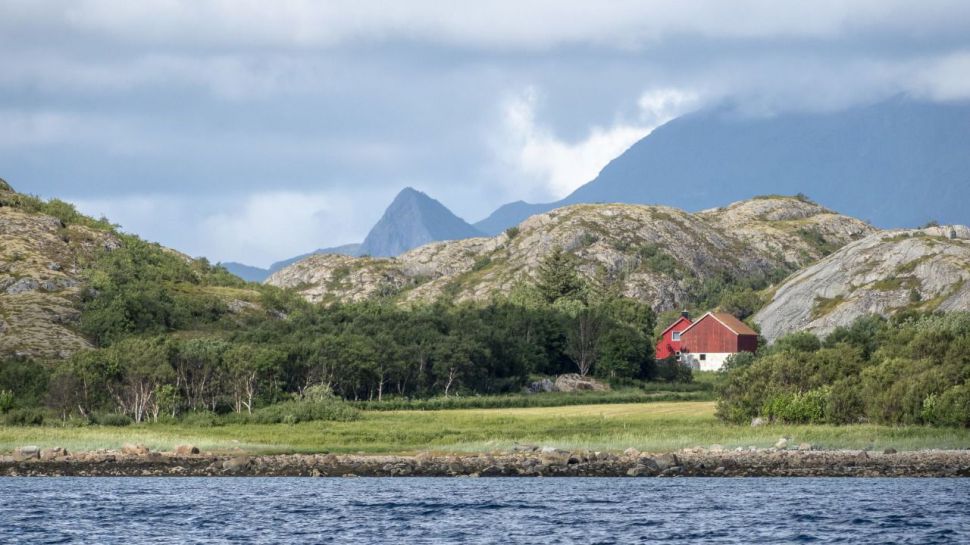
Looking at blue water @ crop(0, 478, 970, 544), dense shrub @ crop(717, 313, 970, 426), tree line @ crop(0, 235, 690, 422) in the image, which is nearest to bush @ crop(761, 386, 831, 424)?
dense shrub @ crop(717, 313, 970, 426)

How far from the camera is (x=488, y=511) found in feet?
186

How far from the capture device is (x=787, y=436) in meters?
81.7

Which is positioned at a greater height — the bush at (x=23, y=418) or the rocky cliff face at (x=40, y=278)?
the rocky cliff face at (x=40, y=278)

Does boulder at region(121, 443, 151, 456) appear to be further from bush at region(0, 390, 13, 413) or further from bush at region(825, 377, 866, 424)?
bush at region(825, 377, 866, 424)

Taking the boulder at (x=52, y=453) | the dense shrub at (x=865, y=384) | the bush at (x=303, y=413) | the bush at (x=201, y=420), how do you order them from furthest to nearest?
the bush at (x=303, y=413)
the bush at (x=201, y=420)
the dense shrub at (x=865, y=384)
the boulder at (x=52, y=453)

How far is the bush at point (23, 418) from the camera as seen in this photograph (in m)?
97.0

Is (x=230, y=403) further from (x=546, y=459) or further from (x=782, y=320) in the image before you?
(x=782, y=320)

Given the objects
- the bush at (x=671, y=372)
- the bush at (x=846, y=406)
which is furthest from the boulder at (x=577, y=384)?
the bush at (x=846, y=406)

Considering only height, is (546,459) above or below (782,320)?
below

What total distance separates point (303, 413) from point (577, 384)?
1986 inches

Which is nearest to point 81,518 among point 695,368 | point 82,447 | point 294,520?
point 294,520

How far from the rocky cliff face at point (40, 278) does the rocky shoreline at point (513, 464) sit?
2221 inches

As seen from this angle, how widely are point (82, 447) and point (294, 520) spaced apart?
33.0 m

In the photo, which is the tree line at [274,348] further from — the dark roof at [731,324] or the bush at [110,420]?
the dark roof at [731,324]
